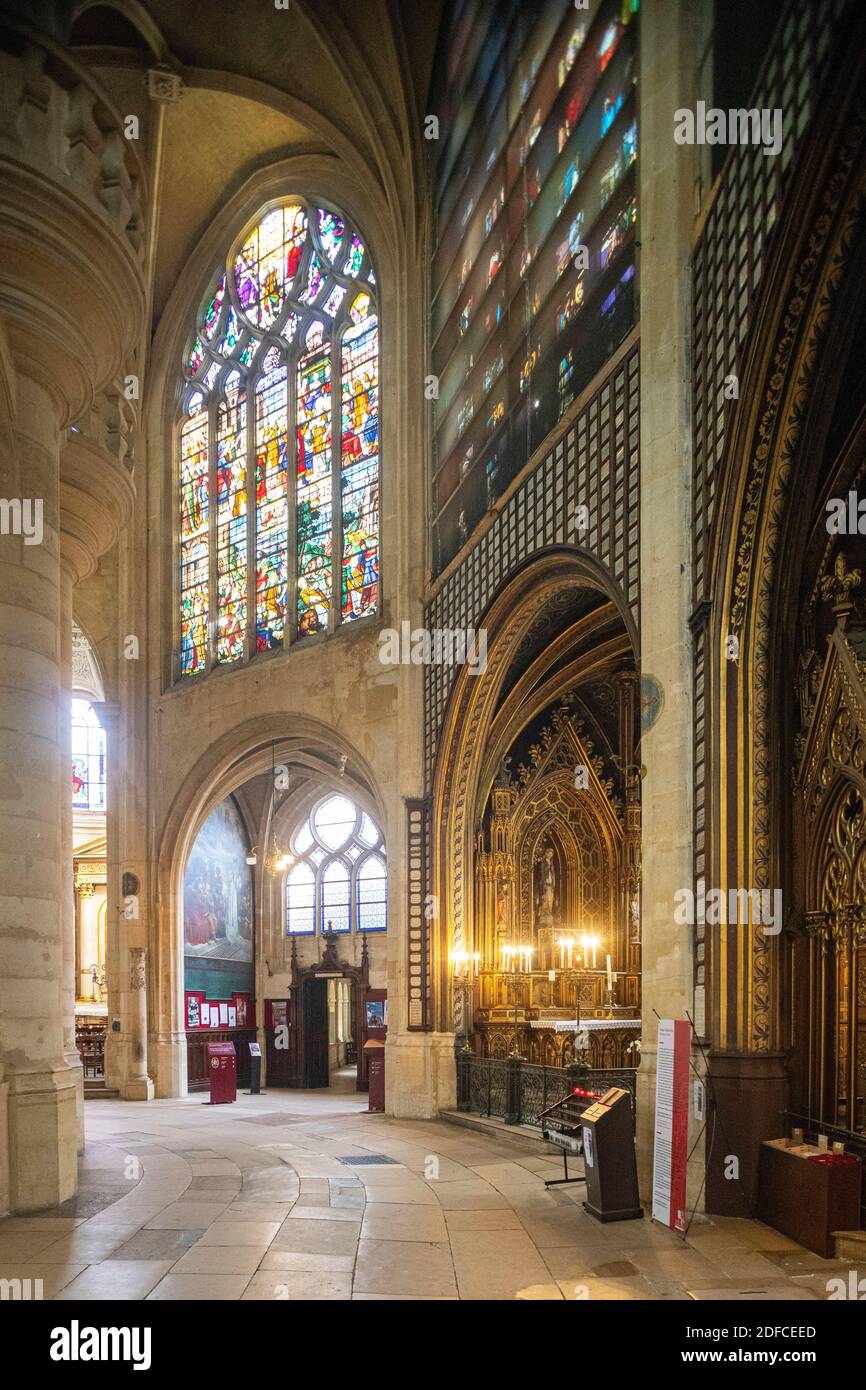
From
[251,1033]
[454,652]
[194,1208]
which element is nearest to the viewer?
[194,1208]

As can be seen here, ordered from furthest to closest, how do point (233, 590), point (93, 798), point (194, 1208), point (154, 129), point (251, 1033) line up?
point (93, 798)
point (251, 1033)
point (233, 590)
point (154, 129)
point (194, 1208)

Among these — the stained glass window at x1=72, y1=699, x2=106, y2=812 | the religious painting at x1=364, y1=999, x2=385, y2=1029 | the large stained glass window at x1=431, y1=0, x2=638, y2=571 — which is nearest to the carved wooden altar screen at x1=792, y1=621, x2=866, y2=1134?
the large stained glass window at x1=431, y1=0, x2=638, y2=571

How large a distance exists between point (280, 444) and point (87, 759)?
11159mm

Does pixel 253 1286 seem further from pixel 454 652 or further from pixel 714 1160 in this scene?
pixel 454 652

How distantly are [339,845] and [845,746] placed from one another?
18.6 metres

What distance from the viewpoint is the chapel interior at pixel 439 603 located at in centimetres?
834

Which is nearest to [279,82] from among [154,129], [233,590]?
[154,129]

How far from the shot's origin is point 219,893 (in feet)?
83.8

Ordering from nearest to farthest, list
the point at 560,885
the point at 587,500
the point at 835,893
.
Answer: the point at 835,893, the point at 587,500, the point at 560,885

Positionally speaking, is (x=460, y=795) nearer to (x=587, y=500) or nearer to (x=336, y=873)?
(x=587, y=500)

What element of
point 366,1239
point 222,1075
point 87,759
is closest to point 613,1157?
point 366,1239

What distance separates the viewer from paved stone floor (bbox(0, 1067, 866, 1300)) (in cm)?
679

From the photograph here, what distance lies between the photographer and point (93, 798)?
29.3 meters

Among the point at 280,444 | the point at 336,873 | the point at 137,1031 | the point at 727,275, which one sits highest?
the point at 280,444
